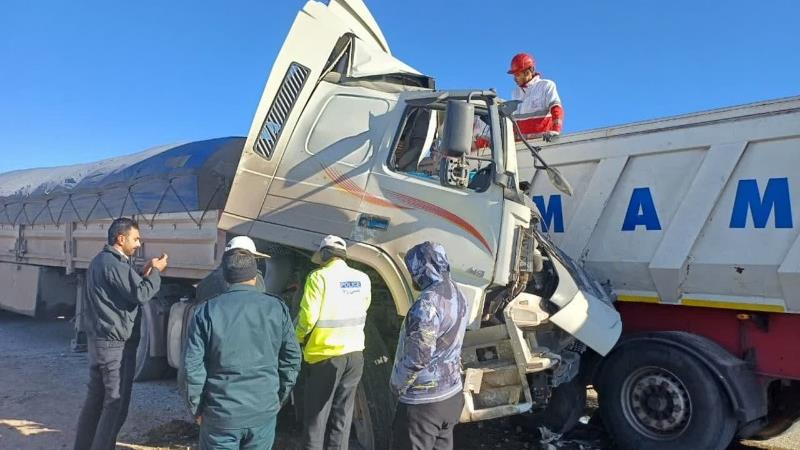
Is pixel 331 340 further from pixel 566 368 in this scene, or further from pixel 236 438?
pixel 566 368

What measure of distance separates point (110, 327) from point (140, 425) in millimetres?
1730

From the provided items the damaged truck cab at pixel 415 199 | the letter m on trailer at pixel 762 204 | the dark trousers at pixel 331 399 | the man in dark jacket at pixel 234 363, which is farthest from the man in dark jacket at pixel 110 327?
the letter m on trailer at pixel 762 204

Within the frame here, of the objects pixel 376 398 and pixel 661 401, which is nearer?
pixel 376 398

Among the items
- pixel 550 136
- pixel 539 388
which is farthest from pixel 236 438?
pixel 550 136

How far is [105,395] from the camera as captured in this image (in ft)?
13.2

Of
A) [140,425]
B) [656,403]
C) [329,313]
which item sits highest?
[329,313]

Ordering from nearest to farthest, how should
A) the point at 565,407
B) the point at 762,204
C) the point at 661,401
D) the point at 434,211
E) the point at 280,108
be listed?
the point at 434,211, the point at 762,204, the point at 661,401, the point at 280,108, the point at 565,407

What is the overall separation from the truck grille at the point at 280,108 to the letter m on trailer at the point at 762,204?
3.40 m

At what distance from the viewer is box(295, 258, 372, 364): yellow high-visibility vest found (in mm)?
3582

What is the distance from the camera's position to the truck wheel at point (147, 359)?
6.51m

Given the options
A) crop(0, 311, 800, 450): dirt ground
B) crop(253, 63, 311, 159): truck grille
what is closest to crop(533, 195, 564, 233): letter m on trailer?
crop(0, 311, 800, 450): dirt ground

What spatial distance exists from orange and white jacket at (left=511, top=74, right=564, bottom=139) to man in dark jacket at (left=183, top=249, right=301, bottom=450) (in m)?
3.48

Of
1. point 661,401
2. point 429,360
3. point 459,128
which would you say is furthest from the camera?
point 661,401

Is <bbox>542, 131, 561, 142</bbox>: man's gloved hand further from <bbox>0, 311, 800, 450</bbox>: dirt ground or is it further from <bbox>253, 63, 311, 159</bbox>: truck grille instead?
<bbox>0, 311, 800, 450</bbox>: dirt ground
